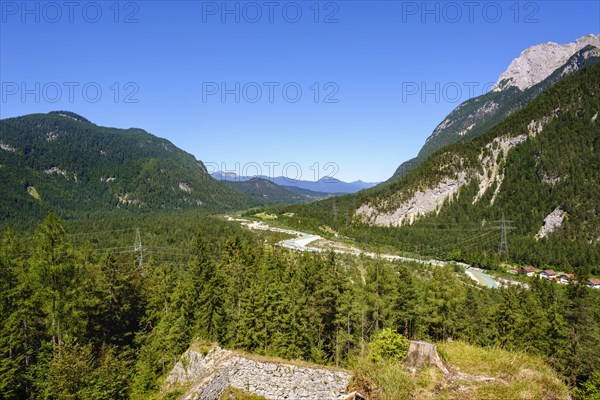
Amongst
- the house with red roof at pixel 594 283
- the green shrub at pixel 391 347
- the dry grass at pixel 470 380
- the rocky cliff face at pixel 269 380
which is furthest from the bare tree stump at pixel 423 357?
the house with red roof at pixel 594 283

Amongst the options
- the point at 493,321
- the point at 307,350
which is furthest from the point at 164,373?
the point at 493,321

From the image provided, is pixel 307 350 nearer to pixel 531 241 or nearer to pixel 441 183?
pixel 531 241

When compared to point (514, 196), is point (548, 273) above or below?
below

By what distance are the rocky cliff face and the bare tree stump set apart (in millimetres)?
8275

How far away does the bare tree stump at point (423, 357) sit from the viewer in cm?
1233

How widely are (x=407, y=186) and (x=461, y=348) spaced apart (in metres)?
183

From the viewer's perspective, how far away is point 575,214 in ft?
409

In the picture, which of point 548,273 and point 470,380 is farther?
point 548,273

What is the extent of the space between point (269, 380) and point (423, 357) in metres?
12.4

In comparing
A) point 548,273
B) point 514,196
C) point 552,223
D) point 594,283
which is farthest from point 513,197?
point 594,283

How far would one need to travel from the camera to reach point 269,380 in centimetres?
2161

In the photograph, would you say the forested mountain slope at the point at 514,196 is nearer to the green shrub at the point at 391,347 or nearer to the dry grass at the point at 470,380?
the green shrub at the point at 391,347

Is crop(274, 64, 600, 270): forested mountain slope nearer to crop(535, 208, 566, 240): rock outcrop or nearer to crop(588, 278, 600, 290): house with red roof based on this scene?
crop(535, 208, 566, 240): rock outcrop

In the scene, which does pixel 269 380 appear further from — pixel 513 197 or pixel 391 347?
pixel 513 197
